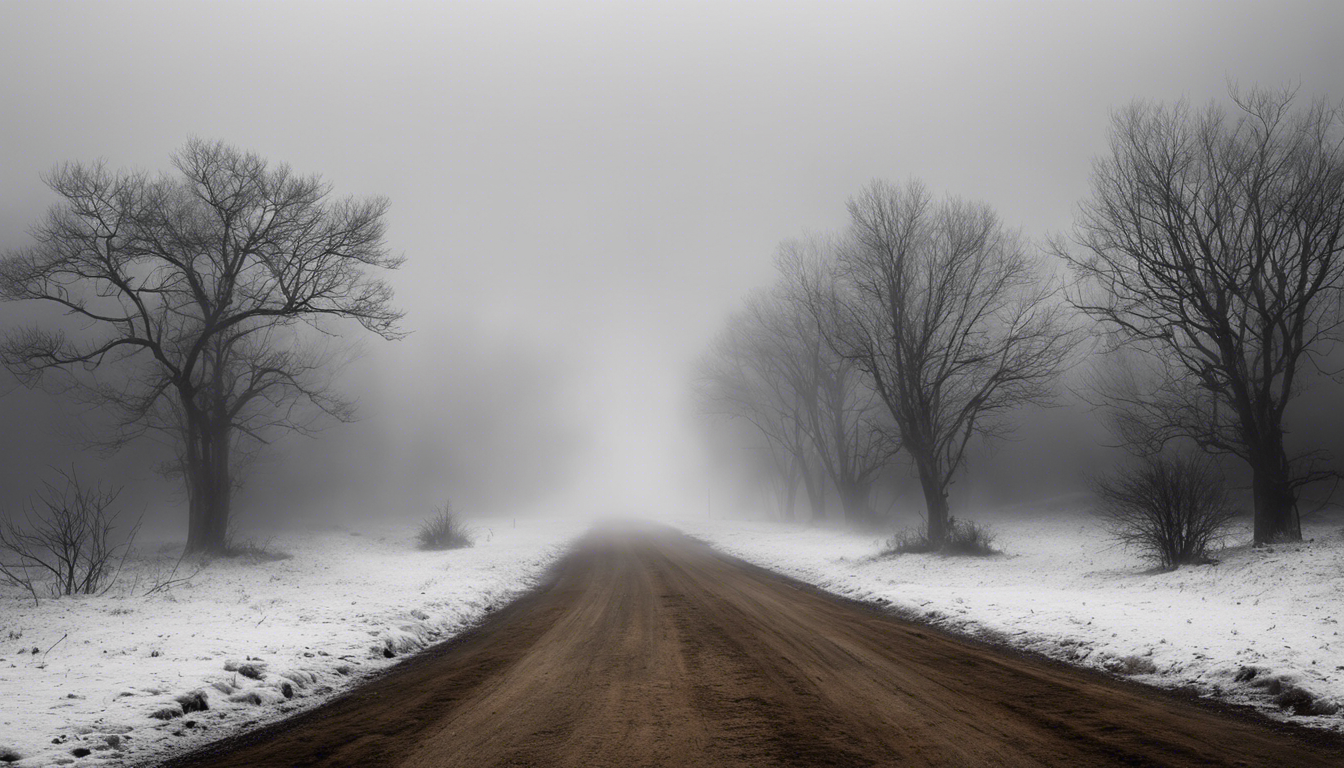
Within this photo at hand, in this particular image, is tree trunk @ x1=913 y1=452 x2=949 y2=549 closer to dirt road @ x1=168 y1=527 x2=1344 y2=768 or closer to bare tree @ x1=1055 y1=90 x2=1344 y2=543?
bare tree @ x1=1055 y1=90 x2=1344 y2=543

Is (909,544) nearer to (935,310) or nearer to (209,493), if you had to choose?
(935,310)

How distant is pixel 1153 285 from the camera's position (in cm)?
1706

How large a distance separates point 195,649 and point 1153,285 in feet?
71.8

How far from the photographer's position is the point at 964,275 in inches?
878

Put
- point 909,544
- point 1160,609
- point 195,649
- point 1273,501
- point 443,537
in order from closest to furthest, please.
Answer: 1. point 195,649
2. point 1160,609
3. point 1273,501
4. point 909,544
5. point 443,537

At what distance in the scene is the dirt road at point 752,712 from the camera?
437 centimetres

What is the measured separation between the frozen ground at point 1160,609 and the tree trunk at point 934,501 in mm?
1509

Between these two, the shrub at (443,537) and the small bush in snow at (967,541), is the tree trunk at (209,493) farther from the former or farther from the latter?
the small bush in snow at (967,541)

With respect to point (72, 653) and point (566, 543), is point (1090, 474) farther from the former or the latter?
point (72, 653)

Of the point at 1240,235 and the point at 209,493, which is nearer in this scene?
the point at 1240,235

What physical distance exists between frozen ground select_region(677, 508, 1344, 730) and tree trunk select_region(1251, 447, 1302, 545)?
1.56 metres

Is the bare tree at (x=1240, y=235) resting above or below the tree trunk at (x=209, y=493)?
above

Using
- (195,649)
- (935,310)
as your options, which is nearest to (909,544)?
(935,310)

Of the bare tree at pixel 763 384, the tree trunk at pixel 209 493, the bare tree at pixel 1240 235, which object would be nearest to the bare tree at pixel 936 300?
the bare tree at pixel 1240 235
